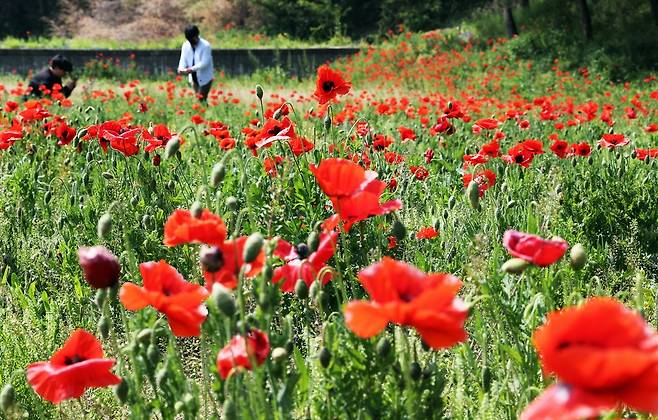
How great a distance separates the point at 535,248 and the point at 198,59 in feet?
28.6

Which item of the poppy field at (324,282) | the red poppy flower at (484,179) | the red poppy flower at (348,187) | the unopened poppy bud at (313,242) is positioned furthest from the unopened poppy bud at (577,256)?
the red poppy flower at (484,179)

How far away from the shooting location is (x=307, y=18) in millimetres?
25672

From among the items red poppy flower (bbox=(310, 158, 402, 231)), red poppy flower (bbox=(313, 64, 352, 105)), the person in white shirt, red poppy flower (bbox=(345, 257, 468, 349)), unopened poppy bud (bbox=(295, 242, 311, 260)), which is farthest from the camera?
the person in white shirt

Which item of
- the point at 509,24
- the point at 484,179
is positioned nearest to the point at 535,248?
the point at 484,179

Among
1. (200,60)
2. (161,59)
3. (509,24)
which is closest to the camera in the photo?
(200,60)

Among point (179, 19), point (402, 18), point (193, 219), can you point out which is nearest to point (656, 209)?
point (193, 219)

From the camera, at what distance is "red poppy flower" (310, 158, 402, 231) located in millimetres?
1506

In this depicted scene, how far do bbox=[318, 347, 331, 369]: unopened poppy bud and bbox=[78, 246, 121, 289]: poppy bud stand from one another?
414 millimetres

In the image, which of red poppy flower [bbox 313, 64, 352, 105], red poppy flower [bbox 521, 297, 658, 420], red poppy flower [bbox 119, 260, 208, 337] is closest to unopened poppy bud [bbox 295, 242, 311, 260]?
red poppy flower [bbox 119, 260, 208, 337]

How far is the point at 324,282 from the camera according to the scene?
76.9 inches

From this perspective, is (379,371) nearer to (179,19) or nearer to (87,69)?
(87,69)

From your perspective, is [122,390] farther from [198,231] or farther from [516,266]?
[516,266]

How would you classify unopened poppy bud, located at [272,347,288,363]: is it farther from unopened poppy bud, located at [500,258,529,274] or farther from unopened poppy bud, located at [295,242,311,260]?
unopened poppy bud, located at [500,258,529,274]

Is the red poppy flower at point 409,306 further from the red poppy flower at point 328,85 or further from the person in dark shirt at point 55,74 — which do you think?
the person in dark shirt at point 55,74
